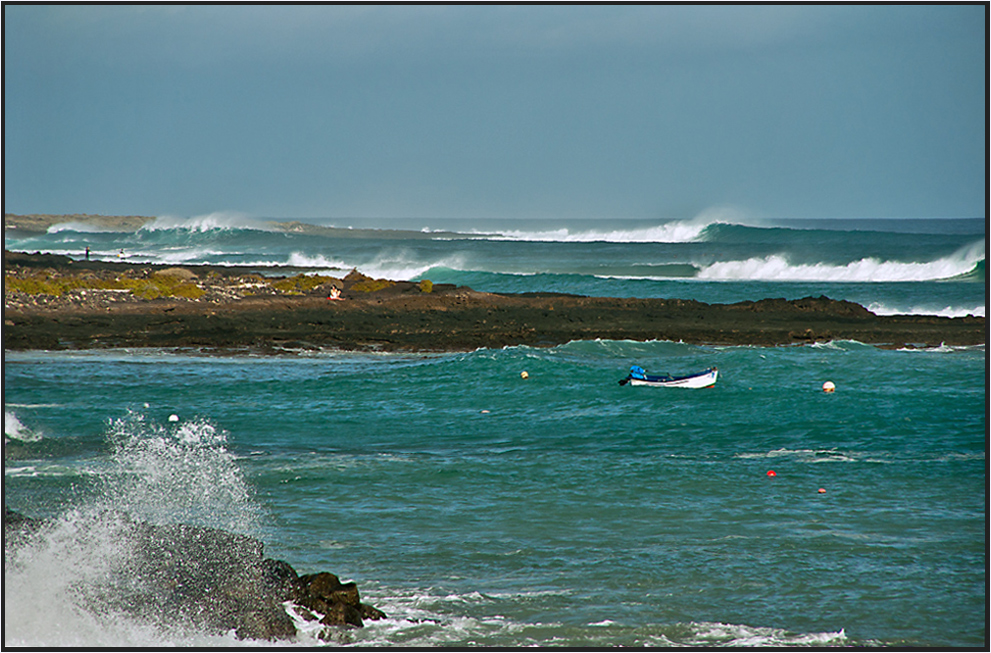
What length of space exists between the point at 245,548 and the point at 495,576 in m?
2.19

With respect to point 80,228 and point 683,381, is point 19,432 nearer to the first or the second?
point 683,381

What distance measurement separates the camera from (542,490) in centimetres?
1151

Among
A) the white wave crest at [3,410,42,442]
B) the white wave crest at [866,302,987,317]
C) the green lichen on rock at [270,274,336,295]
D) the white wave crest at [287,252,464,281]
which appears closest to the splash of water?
the white wave crest at [3,410,42,442]

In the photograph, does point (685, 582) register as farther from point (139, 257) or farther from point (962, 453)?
point (139, 257)

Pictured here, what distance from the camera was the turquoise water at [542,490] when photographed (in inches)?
295

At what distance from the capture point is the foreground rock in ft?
22.4

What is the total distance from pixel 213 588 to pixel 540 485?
528 centimetres

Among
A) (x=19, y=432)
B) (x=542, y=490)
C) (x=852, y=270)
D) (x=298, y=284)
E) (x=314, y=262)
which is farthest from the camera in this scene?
(x=314, y=262)

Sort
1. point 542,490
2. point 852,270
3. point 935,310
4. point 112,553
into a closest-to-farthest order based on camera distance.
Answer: point 112,553
point 542,490
point 935,310
point 852,270

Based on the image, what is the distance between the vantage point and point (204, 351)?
77.6ft

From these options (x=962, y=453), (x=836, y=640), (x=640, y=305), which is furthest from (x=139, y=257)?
(x=836, y=640)

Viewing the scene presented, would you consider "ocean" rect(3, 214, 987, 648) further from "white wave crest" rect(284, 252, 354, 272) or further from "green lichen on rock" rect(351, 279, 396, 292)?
"white wave crest" rect(284, 252, 354, 272)

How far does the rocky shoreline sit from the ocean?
1.66 meters

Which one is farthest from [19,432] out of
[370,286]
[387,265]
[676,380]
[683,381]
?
[387,265]
